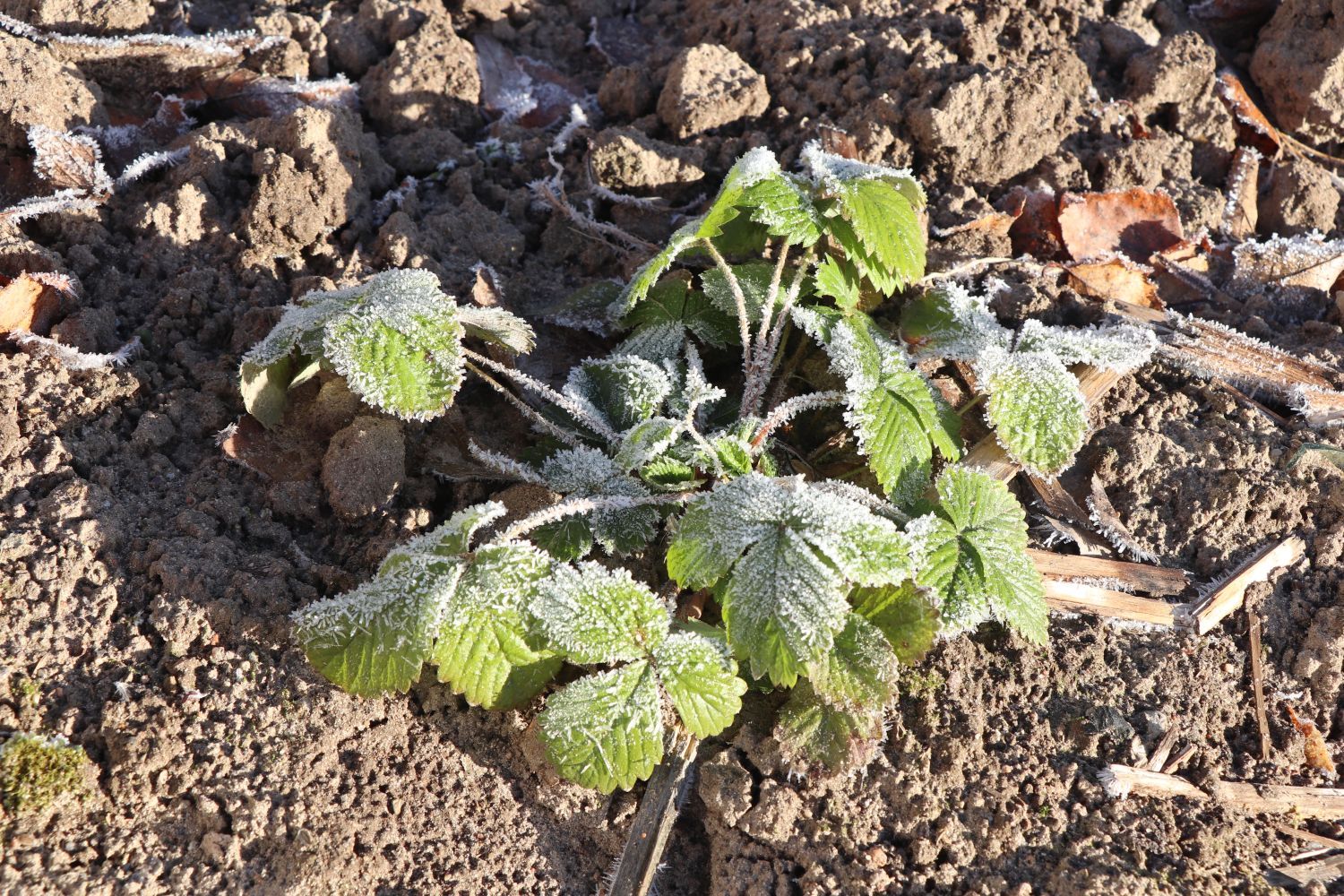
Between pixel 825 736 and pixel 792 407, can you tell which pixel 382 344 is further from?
pixel 825 736

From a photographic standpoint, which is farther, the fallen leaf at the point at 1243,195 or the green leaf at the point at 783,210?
the fallen leaf at the point at 1243,195

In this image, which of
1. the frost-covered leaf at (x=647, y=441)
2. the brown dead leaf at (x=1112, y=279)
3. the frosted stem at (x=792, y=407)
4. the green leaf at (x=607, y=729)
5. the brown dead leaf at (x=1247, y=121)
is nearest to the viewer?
the green leaf at (x=607, y=729)

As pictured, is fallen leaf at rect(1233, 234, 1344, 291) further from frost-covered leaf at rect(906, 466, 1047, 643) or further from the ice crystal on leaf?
the ice crystal on leaf

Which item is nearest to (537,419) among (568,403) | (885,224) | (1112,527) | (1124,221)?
(568,403)

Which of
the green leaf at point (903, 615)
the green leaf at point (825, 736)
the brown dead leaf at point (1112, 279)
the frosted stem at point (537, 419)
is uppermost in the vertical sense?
the brown dead leaf at point (1112, 279)

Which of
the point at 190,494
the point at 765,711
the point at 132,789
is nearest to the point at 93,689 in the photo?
the point at 132,789

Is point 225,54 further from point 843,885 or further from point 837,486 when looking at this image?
point 843,885

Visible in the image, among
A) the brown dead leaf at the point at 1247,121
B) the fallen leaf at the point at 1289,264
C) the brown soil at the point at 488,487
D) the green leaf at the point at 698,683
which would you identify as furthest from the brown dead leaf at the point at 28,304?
the brown dead leaf at the point at 1247,121

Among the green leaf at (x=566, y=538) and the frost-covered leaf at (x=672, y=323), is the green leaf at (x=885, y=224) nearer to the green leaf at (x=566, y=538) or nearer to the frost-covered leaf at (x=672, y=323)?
the frost-covered leaf at (x=672, y=323)
